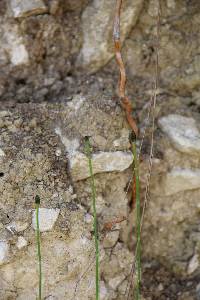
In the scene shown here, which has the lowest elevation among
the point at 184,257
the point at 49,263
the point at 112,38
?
the point at 184,257

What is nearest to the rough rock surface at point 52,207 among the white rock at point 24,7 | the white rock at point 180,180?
the white rock at point 180,180

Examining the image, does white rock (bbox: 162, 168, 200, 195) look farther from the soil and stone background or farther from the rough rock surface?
the rough rock surface

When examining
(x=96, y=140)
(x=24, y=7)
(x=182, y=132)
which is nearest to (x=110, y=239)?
(x=96, y=140)

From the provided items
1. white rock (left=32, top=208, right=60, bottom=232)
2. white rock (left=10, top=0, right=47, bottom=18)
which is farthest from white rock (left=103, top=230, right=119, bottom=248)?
white rock (left=10, top=0, right=47, bottom=18)

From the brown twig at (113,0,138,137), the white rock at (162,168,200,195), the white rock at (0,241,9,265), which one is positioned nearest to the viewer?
the white rock at (0,241,9,265)

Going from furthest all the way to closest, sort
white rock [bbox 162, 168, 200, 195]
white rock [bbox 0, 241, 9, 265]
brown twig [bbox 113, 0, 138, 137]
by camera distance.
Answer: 1. white rock [bbox 162, 168, 200, 195]
2. brown twig [bbox 113, 0, 138, 137]
3. white rock [bbox 0, 241, 9, 265]

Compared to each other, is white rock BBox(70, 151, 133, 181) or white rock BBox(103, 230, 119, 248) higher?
white rock BBox(70, 151, 133, 181)

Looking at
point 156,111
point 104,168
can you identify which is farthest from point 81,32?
point 104,168

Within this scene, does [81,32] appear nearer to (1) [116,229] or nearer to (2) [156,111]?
(2) [156,111]
